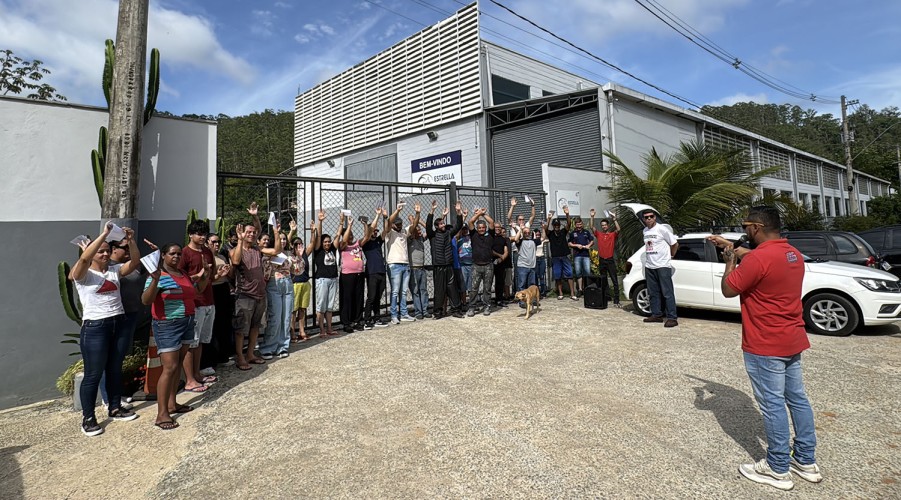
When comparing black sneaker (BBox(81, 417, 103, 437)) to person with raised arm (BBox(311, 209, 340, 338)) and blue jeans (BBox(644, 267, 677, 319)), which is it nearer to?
person with raised arm (BBox(311, 209, 340, 338))

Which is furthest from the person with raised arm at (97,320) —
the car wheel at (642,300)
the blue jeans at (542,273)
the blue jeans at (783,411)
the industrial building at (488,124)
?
the industrial building at (488,124)

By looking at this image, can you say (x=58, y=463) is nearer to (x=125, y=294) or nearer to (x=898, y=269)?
(x=125, y=294)

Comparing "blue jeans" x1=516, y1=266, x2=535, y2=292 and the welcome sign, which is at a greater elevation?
the welcome sign

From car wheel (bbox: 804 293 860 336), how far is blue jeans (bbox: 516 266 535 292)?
4.73 metres

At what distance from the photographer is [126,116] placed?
16.5ft

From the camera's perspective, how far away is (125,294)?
4.20m

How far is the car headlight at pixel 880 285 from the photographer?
5.95 m

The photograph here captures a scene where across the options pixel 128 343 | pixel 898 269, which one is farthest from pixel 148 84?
pixel 898 269

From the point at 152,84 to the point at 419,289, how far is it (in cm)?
516

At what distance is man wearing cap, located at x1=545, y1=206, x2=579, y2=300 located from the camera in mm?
9852

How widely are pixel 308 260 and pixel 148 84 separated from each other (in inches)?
127

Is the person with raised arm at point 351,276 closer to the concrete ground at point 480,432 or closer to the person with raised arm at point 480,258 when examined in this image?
the concrete ground at point 480,432

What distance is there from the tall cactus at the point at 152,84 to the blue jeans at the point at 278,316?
2.76 metres

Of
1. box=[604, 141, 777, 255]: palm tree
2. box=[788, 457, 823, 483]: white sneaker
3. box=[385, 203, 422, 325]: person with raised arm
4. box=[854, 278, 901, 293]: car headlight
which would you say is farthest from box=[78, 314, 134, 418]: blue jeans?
box=[604, 141, 777, 255]: palm tree
